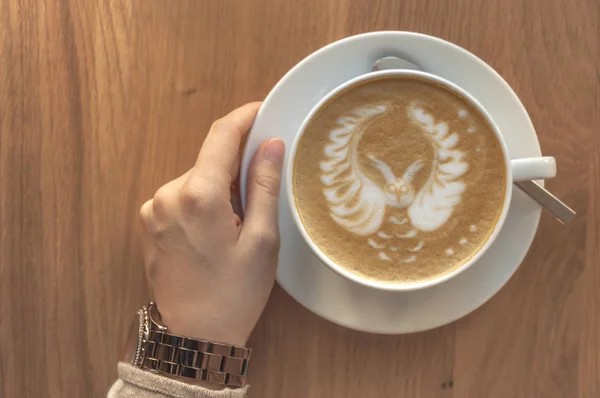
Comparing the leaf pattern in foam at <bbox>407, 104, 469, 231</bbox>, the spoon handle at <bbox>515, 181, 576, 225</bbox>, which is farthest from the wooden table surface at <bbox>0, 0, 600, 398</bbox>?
the leaf pattern in foam at <bbox>407, 104, 469, 231</bbox>

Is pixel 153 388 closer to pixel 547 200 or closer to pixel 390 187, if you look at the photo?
pixel 390 187

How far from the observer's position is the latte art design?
2.44 ft

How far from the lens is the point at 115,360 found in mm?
867

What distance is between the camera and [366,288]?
790 mm

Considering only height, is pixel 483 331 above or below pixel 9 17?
below

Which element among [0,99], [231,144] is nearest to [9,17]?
[0,99]

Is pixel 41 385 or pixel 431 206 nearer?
pixel 431 206

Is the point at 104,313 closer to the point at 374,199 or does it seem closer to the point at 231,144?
the point at 231,144

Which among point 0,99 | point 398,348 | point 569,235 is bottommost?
point 398,348

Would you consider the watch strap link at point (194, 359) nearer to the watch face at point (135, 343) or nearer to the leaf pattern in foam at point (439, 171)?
the watch face at point (135, 343)

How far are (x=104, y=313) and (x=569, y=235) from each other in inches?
28.5

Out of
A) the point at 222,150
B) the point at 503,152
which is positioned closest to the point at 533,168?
the point at 503,152

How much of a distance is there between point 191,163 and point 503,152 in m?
0.45

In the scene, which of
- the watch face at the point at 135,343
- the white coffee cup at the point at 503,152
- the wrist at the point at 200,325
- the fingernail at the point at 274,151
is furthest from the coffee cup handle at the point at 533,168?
the watch face at the point at 135,343
